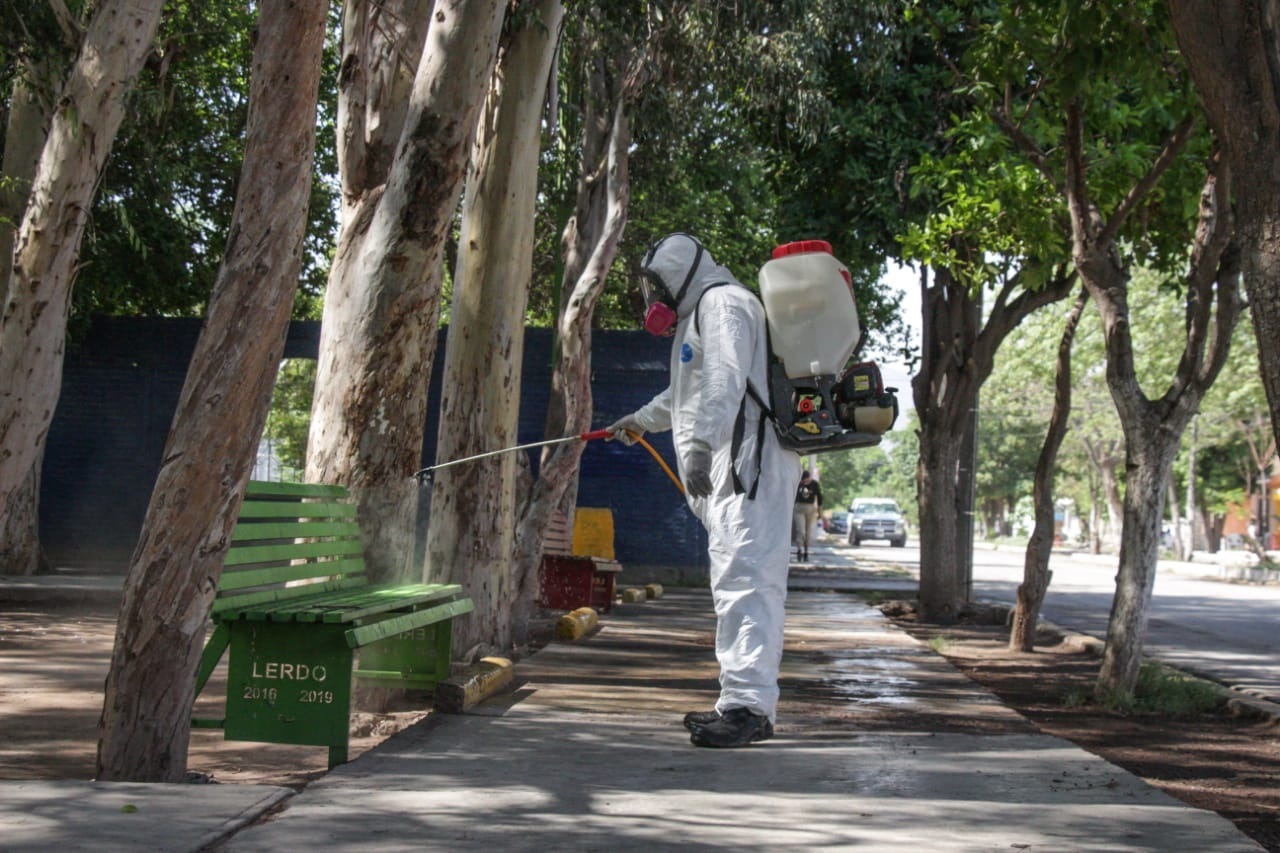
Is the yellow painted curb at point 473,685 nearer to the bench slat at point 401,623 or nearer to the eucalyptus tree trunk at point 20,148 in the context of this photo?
the bench slat at point 401,623

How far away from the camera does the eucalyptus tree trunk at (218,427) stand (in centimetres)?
520

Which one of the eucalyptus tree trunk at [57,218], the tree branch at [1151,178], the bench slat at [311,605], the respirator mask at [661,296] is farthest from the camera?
the eucalyptus tree trunk at [57,218]

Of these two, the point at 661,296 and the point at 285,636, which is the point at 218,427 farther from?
the point at 661,296

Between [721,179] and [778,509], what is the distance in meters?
15.5

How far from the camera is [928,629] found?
1508 centimetres

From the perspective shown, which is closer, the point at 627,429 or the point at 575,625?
the point at 627,429

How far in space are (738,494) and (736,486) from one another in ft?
0.11

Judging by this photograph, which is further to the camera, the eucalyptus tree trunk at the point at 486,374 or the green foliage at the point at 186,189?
the green foliage at the point at 186,189

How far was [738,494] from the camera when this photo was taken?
6.27 metres

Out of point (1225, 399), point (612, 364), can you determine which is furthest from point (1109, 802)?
point (1225, 399)

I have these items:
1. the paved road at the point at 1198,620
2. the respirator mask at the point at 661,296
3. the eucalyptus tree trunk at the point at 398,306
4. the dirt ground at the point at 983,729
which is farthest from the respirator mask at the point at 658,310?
the paved road at the point at 1198,620

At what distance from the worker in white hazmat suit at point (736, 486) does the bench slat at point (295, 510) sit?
167cm

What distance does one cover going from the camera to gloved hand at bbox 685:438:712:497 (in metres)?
6.11

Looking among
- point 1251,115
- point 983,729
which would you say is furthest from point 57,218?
point 1251,115
